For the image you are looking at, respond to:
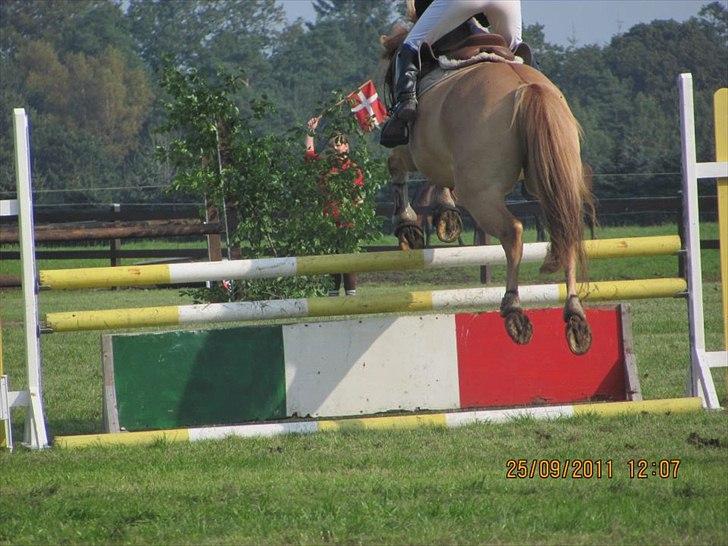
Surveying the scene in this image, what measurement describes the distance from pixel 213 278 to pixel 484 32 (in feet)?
6.33

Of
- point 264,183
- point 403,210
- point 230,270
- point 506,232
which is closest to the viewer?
point 506,232

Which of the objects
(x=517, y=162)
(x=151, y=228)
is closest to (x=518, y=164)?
(x=517, y=162)

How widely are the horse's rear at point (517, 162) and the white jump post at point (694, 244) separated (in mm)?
808

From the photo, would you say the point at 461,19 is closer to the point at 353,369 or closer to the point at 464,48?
the point at 464,48

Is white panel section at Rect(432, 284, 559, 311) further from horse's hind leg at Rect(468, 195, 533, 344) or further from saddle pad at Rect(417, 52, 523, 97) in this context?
saddle pad at Rect(417, 52, 523, 97)

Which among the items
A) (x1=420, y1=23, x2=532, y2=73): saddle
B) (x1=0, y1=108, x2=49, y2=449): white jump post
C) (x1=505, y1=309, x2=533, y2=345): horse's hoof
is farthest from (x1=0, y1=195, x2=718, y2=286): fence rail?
(x1=505, y1=309, x2=533, y2=345): horse's hoof

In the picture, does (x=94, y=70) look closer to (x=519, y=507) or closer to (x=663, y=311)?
(x=663, y=311)

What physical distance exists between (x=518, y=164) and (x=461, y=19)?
41.9 inches

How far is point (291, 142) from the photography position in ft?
31.9

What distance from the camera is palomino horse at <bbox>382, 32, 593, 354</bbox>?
5539 mm

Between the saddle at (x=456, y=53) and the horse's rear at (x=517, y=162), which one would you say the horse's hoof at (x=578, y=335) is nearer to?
the horse's rear at (x=517, y=162)

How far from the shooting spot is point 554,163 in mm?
5543

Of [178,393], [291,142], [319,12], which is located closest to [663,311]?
[291,142]
